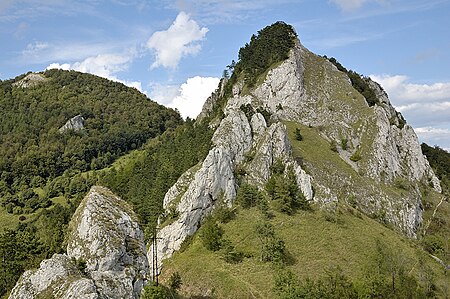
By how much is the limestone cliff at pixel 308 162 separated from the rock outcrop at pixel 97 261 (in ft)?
121

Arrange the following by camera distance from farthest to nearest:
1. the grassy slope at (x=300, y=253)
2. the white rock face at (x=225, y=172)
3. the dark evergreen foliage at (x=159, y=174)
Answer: the dark evergreen foliage at (x=159, y=174), the white rock face at (x=225, y=172), the grassy slope at (x=300, y=253)

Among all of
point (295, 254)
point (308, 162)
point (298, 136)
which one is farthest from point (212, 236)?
point (298, 136)

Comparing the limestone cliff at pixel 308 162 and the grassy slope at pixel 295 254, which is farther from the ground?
the limestone cliff at pixel 308 162

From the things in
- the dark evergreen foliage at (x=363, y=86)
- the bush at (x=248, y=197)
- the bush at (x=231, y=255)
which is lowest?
the bush at (x=231, y=255)

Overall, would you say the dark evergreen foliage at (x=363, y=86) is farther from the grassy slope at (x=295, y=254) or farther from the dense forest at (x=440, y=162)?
the grassy slope at (x=295, y=254)

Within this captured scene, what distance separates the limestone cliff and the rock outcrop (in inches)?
1448

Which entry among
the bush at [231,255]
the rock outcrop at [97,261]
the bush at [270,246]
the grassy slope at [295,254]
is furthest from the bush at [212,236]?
the rock outcrop at [97,261]

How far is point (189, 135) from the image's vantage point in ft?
379

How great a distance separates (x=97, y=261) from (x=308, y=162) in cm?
6220

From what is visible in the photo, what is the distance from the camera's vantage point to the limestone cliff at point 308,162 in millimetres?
85188

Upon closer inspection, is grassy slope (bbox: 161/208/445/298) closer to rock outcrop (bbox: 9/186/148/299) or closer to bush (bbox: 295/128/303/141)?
bush (bbox: 295/128/303/141)

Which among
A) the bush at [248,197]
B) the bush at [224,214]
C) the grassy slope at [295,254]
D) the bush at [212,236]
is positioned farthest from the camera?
the bush at [248,197]

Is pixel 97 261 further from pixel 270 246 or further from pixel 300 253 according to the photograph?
pixel 300 253

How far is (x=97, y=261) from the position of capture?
40031 mm
